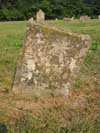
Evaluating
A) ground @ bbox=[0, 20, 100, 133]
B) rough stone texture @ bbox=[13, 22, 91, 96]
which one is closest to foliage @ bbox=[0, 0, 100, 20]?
ground @ bbox=[0, 20, 100, 133]

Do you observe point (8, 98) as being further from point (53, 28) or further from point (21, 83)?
point (53, 28)

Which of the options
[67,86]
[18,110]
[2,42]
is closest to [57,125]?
[18,110]

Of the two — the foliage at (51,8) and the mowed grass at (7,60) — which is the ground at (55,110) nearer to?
the mowed grass at (7,60)

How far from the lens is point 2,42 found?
54.7 ft

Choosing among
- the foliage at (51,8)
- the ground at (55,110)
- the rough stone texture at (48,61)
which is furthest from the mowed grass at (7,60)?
the foliage at (51,8)

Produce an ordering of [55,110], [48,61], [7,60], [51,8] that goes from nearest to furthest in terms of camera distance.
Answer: [55,110]
[48,61]
[7,60]
[51,8]

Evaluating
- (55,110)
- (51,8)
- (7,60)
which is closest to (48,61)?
(55,110)

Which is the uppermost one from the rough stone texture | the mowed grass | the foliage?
the rough stone texture

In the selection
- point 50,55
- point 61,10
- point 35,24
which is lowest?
point 61,10

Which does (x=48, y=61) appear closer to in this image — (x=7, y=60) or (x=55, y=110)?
(x=55, y=110)

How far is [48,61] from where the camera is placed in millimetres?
8797

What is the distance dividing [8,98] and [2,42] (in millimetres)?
8215

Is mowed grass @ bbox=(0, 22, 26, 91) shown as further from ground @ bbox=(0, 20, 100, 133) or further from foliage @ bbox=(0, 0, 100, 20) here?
foliage @ bbox=(0, 0, 100, 20)

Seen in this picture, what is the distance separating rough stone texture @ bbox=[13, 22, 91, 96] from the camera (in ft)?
28.5
